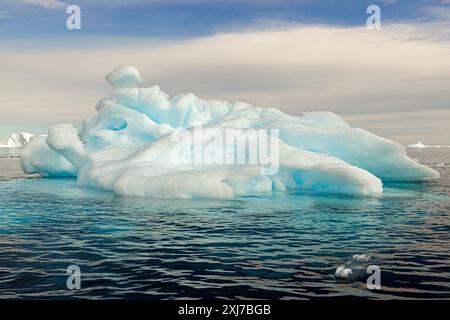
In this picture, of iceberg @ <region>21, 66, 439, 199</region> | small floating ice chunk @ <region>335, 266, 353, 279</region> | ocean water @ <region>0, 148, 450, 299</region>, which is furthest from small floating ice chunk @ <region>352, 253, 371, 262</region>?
iceberg @ <region>21, 66, 439, 199</region>

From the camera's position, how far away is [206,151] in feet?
89.8

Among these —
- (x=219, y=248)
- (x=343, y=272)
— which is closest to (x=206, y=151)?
(x=219, y=248)

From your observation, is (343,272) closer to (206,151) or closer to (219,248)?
(219,248)

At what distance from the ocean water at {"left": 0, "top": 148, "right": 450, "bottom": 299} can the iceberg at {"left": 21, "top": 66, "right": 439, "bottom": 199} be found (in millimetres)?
2645

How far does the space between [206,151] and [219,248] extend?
15034mm

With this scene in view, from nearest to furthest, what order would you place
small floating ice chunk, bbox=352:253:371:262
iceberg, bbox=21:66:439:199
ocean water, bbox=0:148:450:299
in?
ocean water, bbox=0:148:450:299
small floating ice chunk, bbox=352:253:371:262
iceberg, bbox=21:66:439:199

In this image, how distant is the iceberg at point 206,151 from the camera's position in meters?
A: 24.5

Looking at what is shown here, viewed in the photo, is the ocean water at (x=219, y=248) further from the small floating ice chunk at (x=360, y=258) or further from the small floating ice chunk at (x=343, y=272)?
the small floating ice chunk at (x=360, y=258)

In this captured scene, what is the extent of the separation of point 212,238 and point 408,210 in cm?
1030

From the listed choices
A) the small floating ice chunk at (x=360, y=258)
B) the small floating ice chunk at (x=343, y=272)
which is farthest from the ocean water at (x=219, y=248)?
the small floating ice chunk at (x=360, y=258)

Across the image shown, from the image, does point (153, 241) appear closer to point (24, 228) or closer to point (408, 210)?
point (24, 228)

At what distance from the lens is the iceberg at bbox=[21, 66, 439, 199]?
24.5 meters

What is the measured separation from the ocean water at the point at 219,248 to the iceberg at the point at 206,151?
2645mm

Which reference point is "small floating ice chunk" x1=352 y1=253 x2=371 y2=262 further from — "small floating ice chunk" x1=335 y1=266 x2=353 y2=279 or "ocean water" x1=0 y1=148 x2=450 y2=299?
"small floating ice chunk" x1=335 y1=266 x2=353 y2=279
